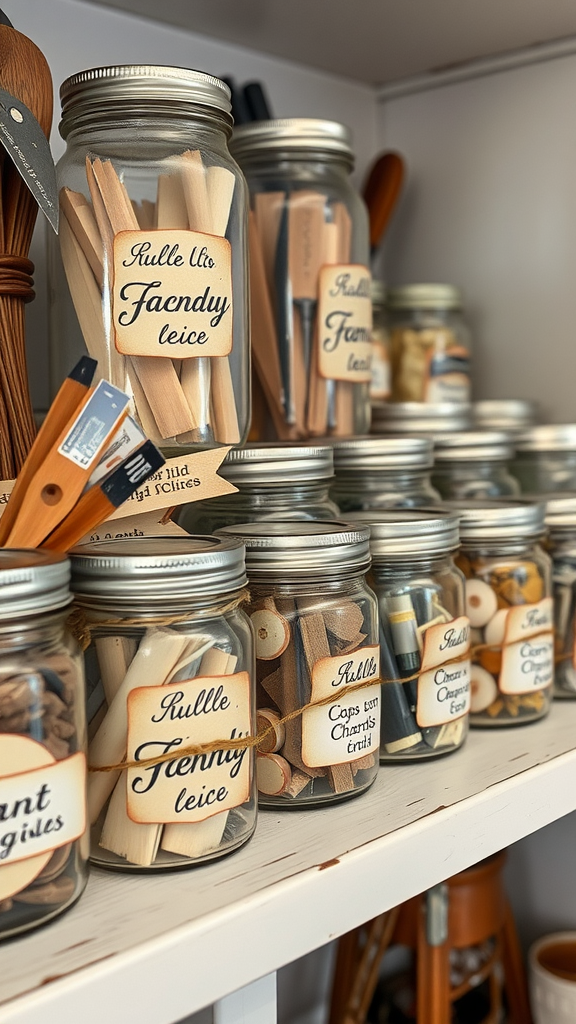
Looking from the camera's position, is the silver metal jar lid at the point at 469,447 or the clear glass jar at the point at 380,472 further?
the silver metal jar lid at the point at 469,447

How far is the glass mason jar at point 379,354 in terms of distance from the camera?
0.91 m

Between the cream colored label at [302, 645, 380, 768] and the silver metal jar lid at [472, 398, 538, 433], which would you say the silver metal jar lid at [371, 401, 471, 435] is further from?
the cream colored label at [302, 645, 380, 768]

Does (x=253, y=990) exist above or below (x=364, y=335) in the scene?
below

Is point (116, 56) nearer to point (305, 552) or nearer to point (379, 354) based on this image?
point (379, 354)

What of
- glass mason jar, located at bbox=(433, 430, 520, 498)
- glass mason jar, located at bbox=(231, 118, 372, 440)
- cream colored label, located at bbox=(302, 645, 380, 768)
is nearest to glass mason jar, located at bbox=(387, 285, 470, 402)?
glass mason jar, located at bbox=(433, 430, 520, 498)

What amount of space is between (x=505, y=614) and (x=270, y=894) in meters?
0.29

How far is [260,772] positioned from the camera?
1.78 feet

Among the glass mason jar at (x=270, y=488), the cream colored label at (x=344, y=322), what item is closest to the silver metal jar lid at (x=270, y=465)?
the glass mason jar at (x=270, y=488)

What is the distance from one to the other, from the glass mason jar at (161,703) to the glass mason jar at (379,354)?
0.46 meters

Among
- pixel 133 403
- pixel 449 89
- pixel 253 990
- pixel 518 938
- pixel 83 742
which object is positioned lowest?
pixel 518 938

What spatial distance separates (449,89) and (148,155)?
0.57 meters

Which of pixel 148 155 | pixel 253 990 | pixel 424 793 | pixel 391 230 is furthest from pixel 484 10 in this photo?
pixel 253 990

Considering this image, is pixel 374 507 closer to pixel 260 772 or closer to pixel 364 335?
pixel 364 335

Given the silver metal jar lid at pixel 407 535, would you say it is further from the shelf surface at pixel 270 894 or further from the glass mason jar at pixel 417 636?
the shelf surface at pixel 270 894
